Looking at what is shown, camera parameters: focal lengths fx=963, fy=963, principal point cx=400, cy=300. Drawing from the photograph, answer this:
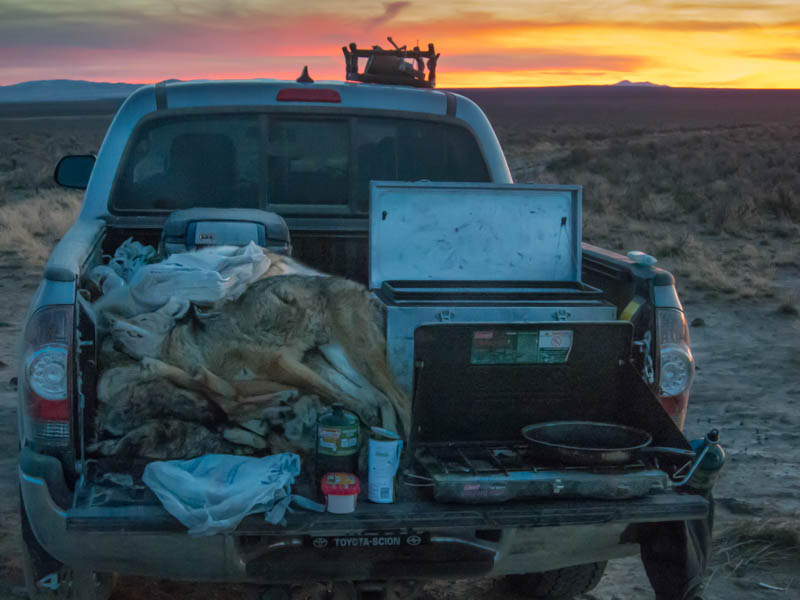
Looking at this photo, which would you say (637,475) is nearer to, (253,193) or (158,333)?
(158,333)

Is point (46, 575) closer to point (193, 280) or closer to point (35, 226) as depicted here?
point (193, 280)

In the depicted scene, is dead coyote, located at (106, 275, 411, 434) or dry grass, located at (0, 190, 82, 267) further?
dry grass, located at (0, 190, 82, 267)

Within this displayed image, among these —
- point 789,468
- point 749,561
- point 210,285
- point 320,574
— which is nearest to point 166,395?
point 210,285

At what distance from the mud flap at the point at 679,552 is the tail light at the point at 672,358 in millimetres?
434

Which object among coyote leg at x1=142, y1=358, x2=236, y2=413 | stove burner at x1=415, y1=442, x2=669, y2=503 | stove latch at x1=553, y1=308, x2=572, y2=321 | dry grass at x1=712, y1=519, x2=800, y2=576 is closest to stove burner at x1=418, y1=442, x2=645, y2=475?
stove burner at x1=415, y1=442, x2=669, y2=503

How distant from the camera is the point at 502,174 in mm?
5035

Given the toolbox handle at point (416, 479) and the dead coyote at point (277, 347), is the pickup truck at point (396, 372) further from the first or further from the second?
the dead coyote at point (277, 347)

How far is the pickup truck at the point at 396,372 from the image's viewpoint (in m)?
2.95

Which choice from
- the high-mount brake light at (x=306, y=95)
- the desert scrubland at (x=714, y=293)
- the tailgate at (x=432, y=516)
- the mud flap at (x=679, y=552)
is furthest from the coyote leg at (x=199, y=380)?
the high-mount brake light at (x=306, y=95)

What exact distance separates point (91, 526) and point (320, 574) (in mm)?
707

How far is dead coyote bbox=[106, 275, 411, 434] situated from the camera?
11.0 feet

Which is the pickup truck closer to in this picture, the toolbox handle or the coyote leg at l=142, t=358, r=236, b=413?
the toolbox handle

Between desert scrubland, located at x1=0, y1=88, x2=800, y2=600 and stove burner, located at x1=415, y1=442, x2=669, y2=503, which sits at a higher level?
stove burner, located at x1=415, y1=442, x2=669, y2=503

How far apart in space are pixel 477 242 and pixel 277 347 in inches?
44.6
